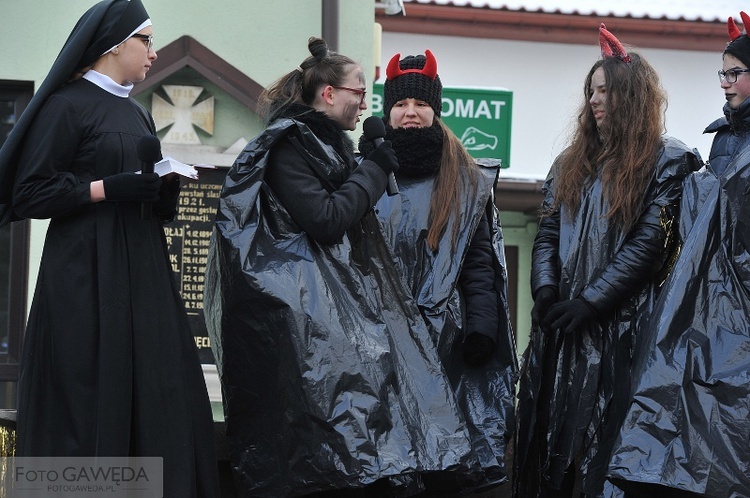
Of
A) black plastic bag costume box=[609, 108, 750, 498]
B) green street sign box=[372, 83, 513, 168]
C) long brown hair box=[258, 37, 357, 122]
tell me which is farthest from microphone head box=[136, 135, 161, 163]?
green street sign box=[372, 83, 513, 168]

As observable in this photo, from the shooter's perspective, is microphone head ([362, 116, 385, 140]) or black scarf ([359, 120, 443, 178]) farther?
black scarf ([359, 120, 443, 178])

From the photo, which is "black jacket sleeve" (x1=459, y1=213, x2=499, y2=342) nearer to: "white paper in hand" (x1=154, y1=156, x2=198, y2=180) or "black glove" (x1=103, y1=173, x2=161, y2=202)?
"white paper in hand" (x1=154, y1=156, x2=198, y2=180)

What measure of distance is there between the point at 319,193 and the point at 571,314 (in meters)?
1.04

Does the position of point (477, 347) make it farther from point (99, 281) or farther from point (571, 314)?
point (99, 281)

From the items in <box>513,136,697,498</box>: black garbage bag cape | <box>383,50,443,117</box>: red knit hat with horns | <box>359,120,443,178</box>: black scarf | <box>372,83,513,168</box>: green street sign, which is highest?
<box>372,83,513,168</box>: green street sign

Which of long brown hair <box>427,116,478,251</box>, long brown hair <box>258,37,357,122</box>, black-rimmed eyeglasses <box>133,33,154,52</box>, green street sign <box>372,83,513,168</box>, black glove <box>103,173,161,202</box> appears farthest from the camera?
green street sign <box>372,83,513,168</box>

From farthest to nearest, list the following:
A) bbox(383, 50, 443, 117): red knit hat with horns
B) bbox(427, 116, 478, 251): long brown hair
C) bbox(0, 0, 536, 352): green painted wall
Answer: bbox(0, 0, 536, 352): green painted wall < bbox(383, 50, 443, 117): red knit hat with horns < bbox(427, 116, 478, 251): long brown hair

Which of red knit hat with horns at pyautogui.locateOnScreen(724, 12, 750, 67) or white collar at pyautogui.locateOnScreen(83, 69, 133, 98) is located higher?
red knit hat with horns at pyautogui.locateOnScreen(724, 12, 750, 67)

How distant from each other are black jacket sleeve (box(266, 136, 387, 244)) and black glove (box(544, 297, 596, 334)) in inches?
32.6

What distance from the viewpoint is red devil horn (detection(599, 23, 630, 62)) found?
501 cm

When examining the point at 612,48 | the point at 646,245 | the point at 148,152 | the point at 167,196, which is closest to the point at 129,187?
the point at 148,152

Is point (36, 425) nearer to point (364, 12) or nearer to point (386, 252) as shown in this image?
point (386, 252)

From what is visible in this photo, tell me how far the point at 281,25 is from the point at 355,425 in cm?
507

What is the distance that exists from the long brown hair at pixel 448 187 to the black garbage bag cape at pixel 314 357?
392mm
